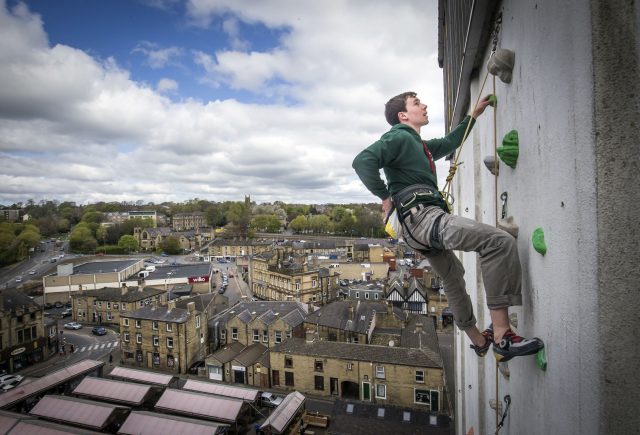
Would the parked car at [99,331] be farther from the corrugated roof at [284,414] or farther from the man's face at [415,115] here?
the man's face at [415,115]

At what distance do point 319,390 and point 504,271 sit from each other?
73.2 ft

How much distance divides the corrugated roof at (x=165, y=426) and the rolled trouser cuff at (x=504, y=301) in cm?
1529

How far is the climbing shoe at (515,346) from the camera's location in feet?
6.60

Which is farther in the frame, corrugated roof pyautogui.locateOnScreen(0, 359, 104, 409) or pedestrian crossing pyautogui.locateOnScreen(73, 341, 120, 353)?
pedestrian crossing pyautogui.locateOnScreen(73, 341, 120, 353)

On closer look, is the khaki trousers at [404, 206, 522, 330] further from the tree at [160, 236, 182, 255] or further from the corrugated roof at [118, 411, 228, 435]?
the tree at [160, 236, 182, 255]

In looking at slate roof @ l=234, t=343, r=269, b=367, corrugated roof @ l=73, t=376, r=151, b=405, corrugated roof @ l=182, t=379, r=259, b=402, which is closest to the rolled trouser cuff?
corrugated roof @ l=182, t=379, r=259, b=402

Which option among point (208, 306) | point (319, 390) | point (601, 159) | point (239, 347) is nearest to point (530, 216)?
point (601, 159)

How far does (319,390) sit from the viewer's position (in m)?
21.8

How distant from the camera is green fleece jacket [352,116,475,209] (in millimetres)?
2885

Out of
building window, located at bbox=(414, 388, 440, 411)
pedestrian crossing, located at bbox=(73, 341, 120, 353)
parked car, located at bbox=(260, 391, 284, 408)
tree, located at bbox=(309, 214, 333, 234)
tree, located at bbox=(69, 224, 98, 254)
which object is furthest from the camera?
tree, located at bbox=(309, 214, 333, 234)

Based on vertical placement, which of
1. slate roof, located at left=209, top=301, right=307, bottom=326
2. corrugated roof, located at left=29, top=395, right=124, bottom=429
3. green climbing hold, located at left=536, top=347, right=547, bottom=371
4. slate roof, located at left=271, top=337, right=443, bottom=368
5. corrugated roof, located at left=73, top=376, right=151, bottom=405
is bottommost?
corrugated roof, located at left=73, top=376, right=151, bottom=405

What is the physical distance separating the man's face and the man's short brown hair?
0.07 meters

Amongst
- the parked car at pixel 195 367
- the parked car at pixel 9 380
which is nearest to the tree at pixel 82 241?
the parked car at pixel 9 380

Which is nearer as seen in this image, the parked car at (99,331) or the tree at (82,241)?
the parked car at (99,331)
